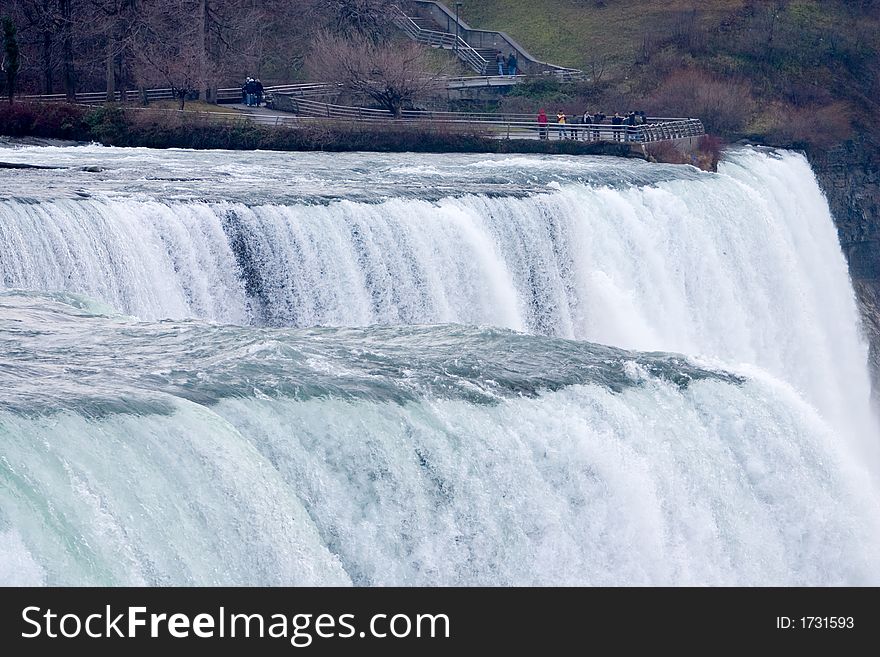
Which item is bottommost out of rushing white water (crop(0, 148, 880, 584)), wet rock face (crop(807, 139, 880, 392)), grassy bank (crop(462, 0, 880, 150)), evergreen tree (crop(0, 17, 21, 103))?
rushing white water (crop(0, 148, 880, 584))

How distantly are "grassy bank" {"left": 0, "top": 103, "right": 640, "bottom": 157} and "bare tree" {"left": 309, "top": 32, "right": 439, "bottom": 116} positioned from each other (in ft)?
15.3

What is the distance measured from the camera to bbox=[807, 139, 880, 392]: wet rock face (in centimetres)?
4888

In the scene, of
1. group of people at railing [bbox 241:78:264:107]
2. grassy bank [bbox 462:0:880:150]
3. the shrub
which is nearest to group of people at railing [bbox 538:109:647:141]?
the shrub

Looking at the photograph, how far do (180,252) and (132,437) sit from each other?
959 cm

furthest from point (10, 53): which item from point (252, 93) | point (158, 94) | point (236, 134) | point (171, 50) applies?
point (252, 93)

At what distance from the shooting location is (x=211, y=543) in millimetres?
12461

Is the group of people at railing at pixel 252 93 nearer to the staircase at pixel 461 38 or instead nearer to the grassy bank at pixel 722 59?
the grassy bank at pixel 722 59

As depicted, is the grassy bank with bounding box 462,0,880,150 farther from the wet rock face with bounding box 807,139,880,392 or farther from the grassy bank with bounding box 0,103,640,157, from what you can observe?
the grassy bank with bounding box 0,103,640,157

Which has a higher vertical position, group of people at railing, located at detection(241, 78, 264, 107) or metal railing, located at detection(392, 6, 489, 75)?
metal railing, located at detection(392, 6, 489, 75)

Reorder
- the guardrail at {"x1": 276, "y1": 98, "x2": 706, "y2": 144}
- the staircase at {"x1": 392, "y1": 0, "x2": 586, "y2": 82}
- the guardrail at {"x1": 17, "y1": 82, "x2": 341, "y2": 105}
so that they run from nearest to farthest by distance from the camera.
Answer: the guardrail at {"x1": 276, "y1": 98, "x2": 706, "y2": 144}, the guardrail at {"x1": 17, "y1": 82, "x2": 341, "y2": 105}, the staircase at {"x1": 392, "y1": 0, "x2": 586, "y2": 82}

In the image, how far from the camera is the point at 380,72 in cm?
4844

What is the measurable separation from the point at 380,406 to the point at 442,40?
168 feet

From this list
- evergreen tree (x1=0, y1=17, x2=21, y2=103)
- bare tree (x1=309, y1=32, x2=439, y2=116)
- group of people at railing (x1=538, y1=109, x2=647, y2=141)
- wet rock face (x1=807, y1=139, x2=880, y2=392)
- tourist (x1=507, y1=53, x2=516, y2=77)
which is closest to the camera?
evergreen tree (x1=0, y1=17, x2=21, y2=103)

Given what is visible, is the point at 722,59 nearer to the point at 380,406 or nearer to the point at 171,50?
the point at 171,50
